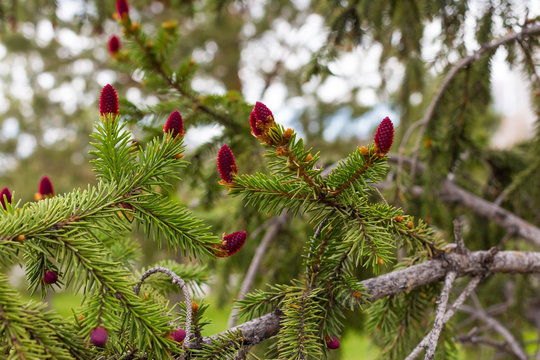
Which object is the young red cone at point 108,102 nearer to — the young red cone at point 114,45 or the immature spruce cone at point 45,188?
the immature spruce cone at point 45,188

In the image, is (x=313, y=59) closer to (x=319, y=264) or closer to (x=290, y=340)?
(x=319, y=264)

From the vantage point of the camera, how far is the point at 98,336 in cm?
68

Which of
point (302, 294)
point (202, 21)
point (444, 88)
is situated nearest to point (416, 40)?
point (444, 88)

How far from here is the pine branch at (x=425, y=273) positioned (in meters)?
0.92

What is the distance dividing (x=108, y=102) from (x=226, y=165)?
0.33m

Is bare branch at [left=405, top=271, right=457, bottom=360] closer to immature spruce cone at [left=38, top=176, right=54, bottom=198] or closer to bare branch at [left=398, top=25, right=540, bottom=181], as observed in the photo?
bare branch at [left=398, top=25, right=540, bottom=181]

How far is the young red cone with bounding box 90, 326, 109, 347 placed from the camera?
0.68 meters

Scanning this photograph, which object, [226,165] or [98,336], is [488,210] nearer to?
[226,165]

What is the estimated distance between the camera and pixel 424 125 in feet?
6.28

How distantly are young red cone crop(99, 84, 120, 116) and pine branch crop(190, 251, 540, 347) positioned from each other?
1.88ft

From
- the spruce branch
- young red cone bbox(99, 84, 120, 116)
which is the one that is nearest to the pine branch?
young red cone bbox(99, 84, 120, 116)

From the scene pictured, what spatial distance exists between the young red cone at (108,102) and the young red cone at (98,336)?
0.48m

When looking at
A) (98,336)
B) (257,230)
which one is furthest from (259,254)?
(98,336)

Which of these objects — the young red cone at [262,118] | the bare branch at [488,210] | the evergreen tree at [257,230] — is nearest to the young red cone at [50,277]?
the evergreen tree at [257,230]
